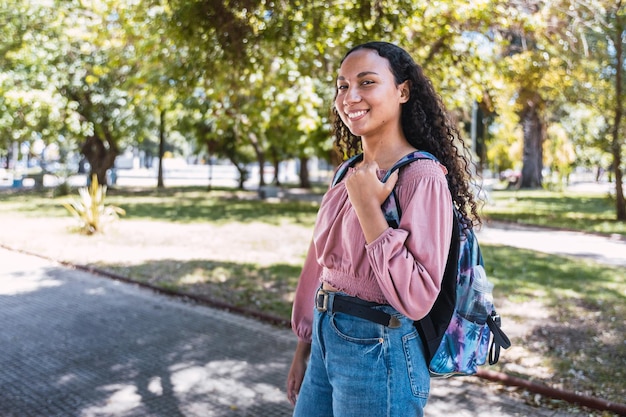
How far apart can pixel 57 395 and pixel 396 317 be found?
3.94 metres

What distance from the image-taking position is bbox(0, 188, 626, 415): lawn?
588 centimetres

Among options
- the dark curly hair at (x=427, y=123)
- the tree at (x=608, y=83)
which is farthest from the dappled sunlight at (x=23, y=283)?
the tree at (x=608, y=83)

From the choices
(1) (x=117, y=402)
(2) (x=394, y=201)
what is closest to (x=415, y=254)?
(2) (x=394, y=201)

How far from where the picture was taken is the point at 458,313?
1906 mm

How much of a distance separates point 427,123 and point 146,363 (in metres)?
4.44

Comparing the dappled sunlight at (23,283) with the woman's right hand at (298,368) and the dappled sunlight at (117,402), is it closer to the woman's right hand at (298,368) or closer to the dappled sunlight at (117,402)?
the dappled sunlight at (117,402)

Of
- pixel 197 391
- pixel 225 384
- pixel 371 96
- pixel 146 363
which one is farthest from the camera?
pixel 146 363

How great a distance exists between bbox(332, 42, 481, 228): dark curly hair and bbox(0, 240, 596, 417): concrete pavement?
10.2 ft

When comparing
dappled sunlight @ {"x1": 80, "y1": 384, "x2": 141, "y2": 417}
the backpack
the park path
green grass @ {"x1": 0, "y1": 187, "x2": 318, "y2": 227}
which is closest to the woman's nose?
the backpack

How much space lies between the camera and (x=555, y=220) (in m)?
19.1

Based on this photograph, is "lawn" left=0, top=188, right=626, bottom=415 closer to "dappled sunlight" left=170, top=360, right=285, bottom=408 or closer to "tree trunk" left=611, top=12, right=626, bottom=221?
"tree trunk" left=611, top=12, right=626, bottom=221

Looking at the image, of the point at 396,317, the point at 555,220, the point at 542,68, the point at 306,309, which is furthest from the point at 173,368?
the point at 555,220

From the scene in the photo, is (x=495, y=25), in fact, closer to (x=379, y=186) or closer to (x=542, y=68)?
(x=542, y=68)

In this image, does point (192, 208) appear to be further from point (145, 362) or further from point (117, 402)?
point (117, 402)
